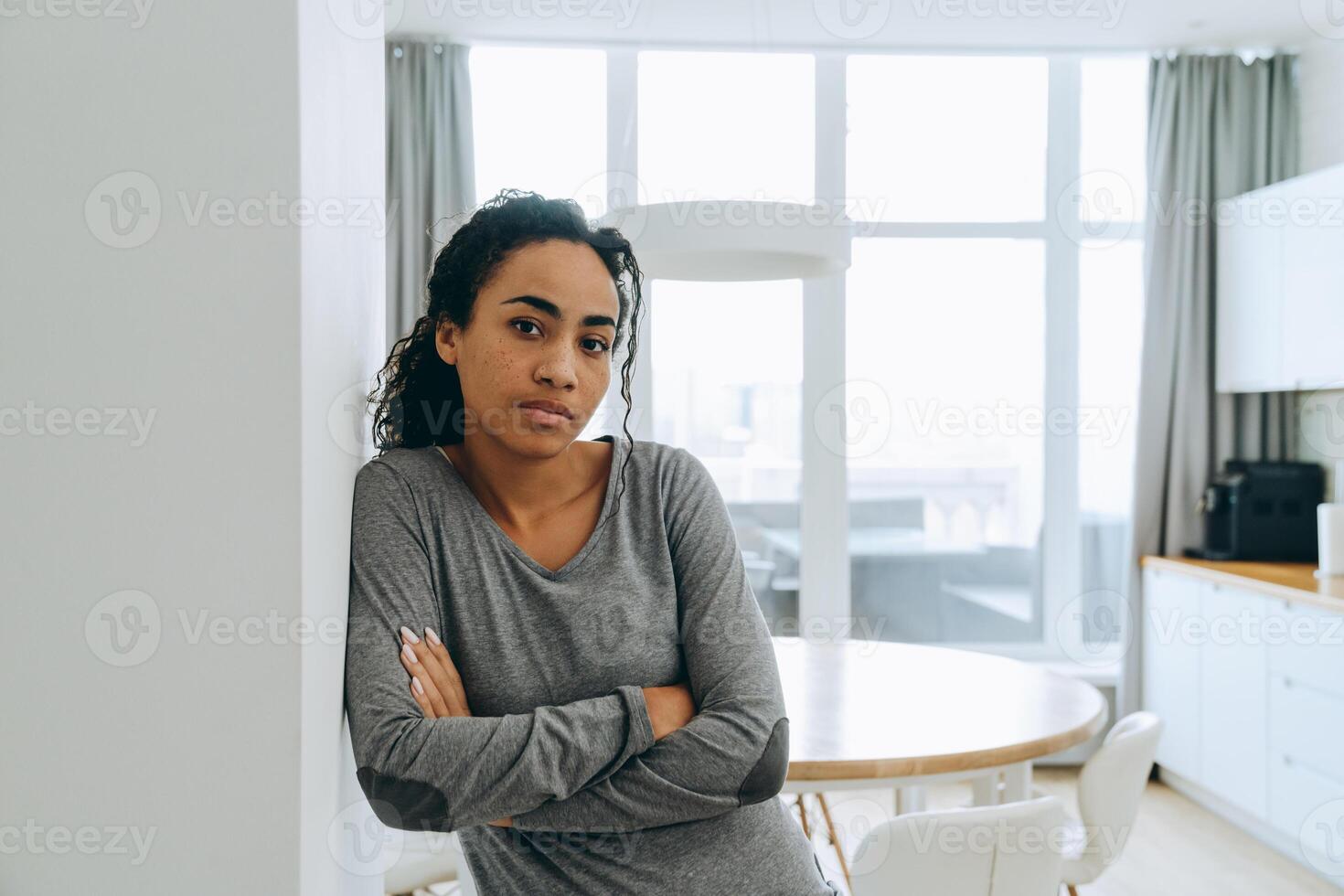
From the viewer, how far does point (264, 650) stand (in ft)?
2.37

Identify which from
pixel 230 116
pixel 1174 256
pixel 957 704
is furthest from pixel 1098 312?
pixel 230 116

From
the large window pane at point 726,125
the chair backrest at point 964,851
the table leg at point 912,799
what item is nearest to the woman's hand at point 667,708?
the chair backrest at point 964,851

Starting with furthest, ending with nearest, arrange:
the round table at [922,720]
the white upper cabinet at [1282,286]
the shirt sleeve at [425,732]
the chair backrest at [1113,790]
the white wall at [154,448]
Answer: the white upper cabinet at [1282,286] → the chair backrest at [1113,790] → the round table at [922,720] → the shirt sleeve at [425,732] → the white wall at [154,448]

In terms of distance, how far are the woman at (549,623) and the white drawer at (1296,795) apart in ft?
8.75

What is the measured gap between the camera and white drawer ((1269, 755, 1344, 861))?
3104mm

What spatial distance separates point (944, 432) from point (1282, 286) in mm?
1383

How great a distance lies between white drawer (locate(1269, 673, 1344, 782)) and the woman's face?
2.97 m

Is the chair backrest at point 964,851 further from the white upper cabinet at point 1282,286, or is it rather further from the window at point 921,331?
the window at point 921,331

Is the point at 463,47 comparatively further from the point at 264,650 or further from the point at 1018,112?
the point at 264,650

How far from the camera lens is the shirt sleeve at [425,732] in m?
0.97

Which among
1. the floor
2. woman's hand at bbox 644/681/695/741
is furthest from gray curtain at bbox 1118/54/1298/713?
woman's hand at bbox 644/681/695/741

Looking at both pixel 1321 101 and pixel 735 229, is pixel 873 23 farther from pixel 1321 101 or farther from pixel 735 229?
pixel 735 229

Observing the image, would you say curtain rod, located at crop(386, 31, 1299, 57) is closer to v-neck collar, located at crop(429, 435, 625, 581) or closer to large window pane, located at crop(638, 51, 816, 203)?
large window pane, located at crop(638, 51, 816, 203)

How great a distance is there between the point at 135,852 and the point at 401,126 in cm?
375
